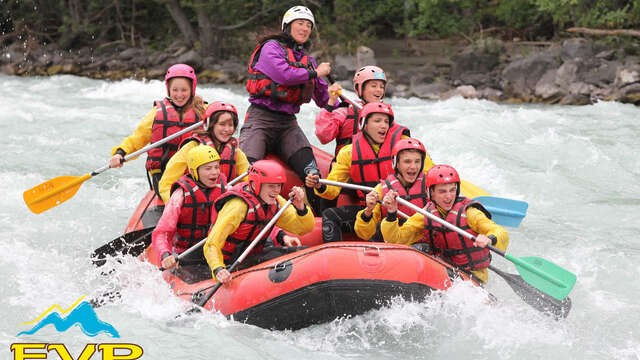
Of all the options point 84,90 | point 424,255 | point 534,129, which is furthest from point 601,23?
point 424,255

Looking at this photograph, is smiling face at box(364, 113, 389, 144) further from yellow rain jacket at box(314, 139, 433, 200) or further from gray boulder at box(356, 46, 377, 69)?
gray boulder at box(356, 46, 377, 69)

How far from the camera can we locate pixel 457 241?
3900mm

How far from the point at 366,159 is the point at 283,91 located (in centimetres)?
82

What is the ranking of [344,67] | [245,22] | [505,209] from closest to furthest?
[505,209] < [344,67] < [245,22]

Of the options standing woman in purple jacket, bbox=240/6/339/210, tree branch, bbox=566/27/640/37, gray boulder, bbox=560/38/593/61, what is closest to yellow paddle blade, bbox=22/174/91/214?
standing woman in purple jacket, bbox=240/6/339/210

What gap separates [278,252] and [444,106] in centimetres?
918

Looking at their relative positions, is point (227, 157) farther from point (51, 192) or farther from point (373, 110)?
point (51, 192)

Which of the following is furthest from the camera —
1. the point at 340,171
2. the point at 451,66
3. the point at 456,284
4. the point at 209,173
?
the point at 451,66

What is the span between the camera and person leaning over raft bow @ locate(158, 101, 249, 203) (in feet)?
14.1

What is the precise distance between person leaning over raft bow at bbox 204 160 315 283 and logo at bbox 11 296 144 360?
0.60m

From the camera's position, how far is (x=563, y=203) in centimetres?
694

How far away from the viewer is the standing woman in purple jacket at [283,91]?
15.1 ft

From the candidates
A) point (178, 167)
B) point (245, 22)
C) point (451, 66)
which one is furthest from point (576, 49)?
point (178, 167)

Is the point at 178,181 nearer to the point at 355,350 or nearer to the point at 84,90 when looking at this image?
the point at 355,350
